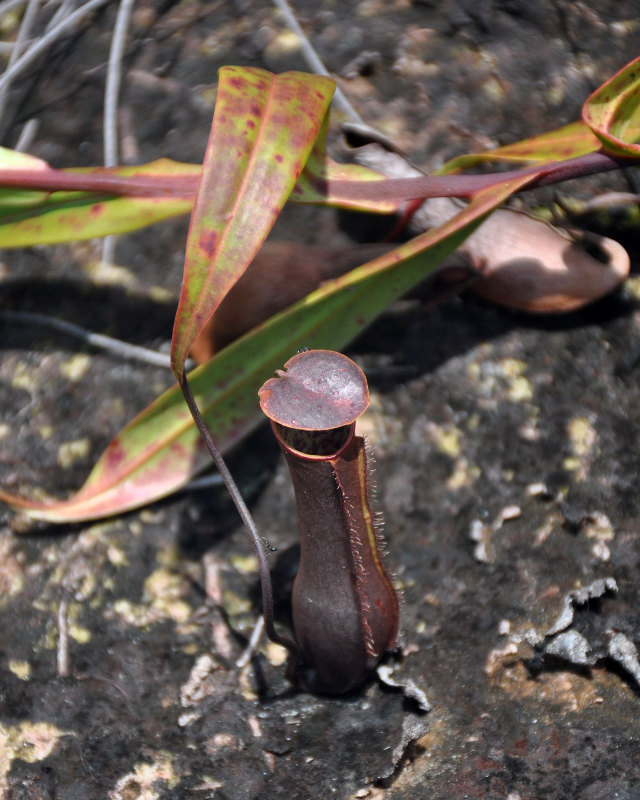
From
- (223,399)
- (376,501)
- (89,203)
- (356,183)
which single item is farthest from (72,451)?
(356,183)

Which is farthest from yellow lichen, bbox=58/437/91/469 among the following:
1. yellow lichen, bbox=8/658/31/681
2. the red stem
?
the red stem

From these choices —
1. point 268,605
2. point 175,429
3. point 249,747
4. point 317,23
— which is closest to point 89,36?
point 317,23

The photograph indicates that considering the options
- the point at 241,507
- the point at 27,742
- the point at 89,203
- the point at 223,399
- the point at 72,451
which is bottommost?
the point at 27,742

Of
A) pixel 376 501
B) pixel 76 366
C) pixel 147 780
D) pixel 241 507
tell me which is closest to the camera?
pixel 241 507

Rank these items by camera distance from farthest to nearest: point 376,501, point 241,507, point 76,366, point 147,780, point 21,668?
point 76,366 < point 376,501 < point 21,668 < point 147,780 < point 241,507

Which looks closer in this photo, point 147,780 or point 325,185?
point 147,780

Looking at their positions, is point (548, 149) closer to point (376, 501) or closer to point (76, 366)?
point (376, 501)

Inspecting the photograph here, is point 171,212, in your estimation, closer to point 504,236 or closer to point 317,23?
point 504,236

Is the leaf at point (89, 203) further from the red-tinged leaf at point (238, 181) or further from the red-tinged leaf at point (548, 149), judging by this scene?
the red-tinged leaf at point (548, 149)
